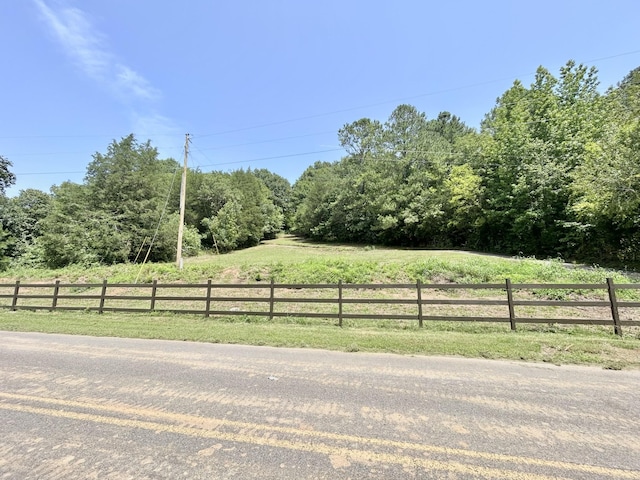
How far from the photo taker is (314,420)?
3459 mm

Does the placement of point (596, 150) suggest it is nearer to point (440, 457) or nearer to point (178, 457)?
point (440, 457)

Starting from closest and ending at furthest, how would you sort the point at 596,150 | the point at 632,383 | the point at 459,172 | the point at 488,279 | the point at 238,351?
the point at 632,383 → the point at 238,351 → the point at 488,279 → the point at 596,150 → the point at 459,172

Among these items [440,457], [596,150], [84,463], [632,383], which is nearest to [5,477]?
[84,463]

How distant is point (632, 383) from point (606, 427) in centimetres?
229

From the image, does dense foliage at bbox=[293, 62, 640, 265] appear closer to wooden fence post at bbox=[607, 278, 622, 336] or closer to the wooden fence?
the wooden fence

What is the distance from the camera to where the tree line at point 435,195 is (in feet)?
70.7

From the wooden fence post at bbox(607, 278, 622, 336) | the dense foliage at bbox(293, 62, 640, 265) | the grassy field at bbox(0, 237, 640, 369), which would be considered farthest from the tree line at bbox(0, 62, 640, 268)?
the wooden fence post at bbox(607, 278, 622, 336)

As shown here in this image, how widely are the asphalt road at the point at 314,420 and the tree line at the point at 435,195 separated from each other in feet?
63.8

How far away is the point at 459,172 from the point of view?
114 ft

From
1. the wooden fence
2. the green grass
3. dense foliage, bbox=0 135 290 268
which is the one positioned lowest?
the green grass

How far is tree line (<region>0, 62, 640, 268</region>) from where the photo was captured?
849 inches

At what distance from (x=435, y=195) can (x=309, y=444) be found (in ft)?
122

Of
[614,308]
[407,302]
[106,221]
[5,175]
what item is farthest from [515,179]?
[5,175]

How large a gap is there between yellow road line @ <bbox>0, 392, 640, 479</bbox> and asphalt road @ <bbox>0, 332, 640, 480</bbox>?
2cm
